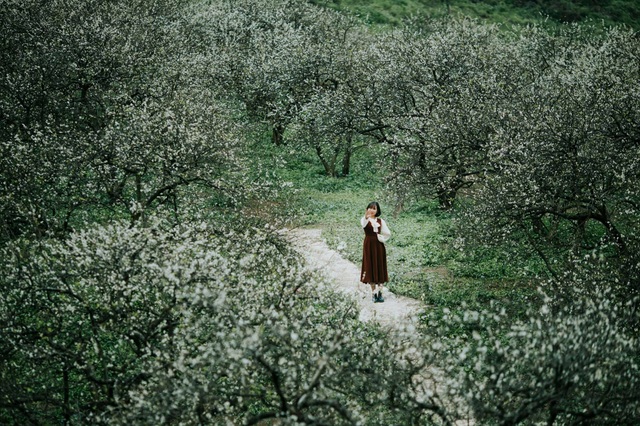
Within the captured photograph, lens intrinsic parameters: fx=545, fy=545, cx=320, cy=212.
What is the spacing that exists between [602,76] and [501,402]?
18791 millimetres

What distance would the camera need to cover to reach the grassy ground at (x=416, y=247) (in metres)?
19.6

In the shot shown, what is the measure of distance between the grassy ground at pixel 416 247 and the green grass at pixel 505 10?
131 feet

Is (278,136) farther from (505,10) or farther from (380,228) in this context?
(505,10)

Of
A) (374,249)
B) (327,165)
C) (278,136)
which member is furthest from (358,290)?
(278,136)

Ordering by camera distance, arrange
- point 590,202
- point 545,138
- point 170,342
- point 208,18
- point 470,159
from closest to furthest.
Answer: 1. point 170,342
2. point 590,202
3. point 545,138
4. point 470,159
5. point 208,18

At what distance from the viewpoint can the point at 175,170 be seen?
19938 millimetres

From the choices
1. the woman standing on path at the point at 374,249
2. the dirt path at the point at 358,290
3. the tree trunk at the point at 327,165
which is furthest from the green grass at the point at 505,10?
the woman standing on path at the point at 374,249

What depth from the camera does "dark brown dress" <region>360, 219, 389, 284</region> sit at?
61.9 ft

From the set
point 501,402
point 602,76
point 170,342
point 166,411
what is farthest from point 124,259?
point 602,76

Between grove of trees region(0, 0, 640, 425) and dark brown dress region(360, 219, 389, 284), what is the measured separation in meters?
2.22

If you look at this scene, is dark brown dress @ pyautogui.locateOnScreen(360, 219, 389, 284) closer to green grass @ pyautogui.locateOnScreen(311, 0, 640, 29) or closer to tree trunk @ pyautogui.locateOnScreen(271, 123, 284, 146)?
tree trunk @ pyautogui.locateOnScreen(271, 123, 284, 146)

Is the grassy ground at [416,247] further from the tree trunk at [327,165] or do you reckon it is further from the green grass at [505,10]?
the green grass at [505,10]

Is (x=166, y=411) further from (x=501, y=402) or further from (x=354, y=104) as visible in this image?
(x=354, y=104)

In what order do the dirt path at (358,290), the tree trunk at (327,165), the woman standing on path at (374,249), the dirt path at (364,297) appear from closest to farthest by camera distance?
1. the dirt path at (364,297)
2. the dirt path at (358,290)
3. the woman standing on path at (374,249)
4. the tree trunk at (327,165)
